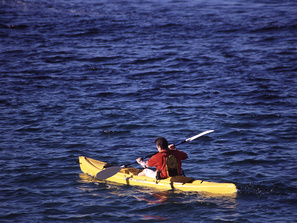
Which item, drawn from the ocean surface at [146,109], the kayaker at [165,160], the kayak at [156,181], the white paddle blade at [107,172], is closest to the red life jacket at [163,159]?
the kayaker at [165,160]

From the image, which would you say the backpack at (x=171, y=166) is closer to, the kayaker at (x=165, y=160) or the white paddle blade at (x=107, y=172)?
the kayaker at (x=165, y=160)

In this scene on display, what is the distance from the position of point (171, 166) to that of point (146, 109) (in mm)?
6413

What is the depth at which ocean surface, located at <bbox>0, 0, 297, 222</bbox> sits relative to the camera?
875 centimetres

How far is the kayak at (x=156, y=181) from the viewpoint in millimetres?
8703

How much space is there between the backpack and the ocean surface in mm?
471

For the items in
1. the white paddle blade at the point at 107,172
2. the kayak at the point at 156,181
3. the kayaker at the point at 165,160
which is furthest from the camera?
the white paddle blade at the point at 107,172

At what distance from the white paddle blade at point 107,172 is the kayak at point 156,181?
115 millimetres

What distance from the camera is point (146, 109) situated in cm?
1534

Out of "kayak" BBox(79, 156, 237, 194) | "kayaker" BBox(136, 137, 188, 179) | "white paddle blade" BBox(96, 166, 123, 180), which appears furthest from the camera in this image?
"white paddle blade" BBox(96, 166, 123, 180)

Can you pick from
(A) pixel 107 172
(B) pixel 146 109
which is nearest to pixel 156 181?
(A) pixel 107 172

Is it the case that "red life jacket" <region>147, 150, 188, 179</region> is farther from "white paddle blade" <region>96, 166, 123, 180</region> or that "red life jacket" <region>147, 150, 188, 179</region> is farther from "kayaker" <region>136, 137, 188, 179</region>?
"white paddle blade" <region>96, 166, 123, 180</region>

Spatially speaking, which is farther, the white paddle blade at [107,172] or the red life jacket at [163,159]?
the white paddle blade at [107,172]

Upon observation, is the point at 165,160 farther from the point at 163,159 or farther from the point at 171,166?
the point at 171,166

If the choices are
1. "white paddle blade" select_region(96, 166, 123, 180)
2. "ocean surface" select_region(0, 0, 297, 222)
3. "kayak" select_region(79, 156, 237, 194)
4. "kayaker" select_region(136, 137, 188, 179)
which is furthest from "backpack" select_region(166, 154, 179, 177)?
"white paddle blade" select_region(96, 166, 123, 180)
